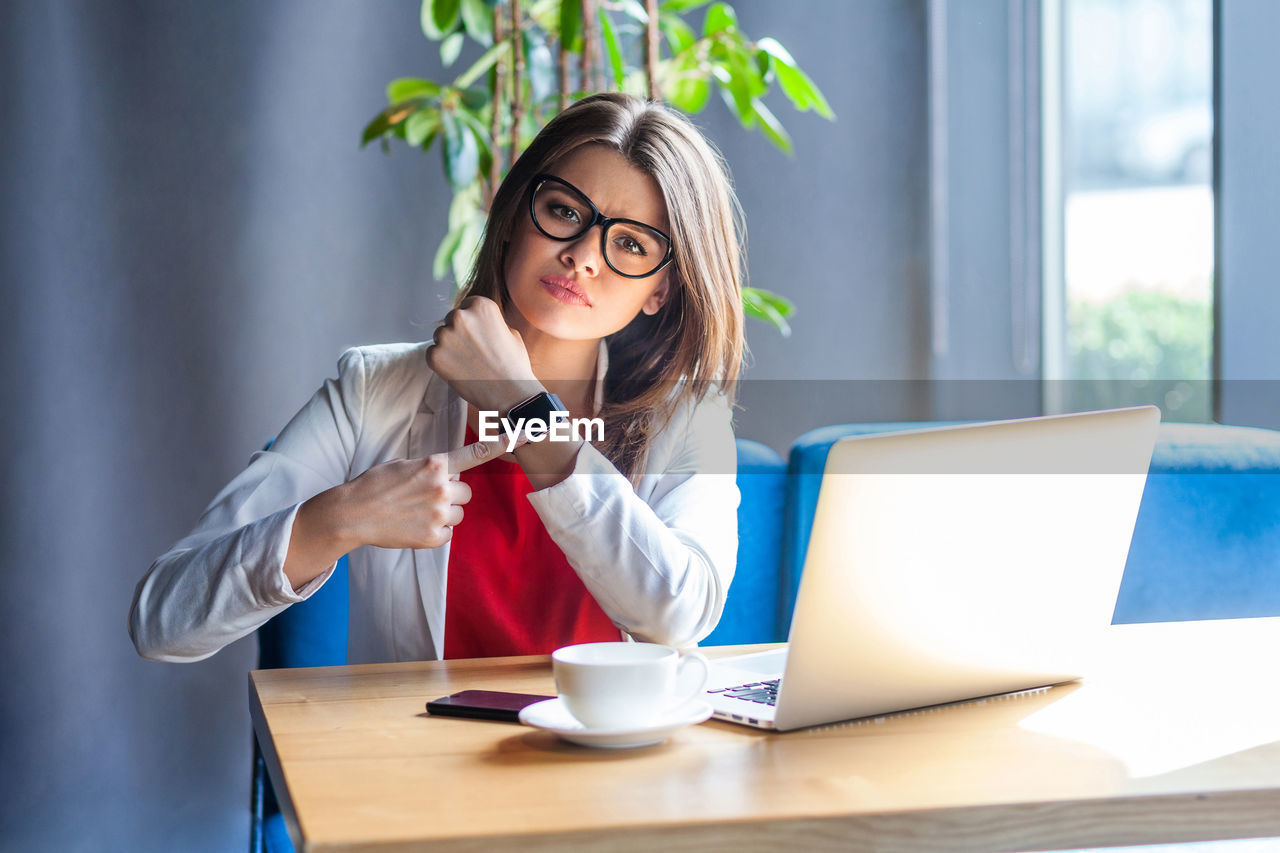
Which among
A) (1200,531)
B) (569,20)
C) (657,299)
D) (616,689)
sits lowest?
(1200,531)

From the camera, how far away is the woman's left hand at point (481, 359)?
1.16 m

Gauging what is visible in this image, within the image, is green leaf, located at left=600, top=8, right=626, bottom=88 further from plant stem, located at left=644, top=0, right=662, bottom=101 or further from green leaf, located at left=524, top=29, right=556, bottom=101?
green leaf, located at left=524, top=29, right=556, bottom=101

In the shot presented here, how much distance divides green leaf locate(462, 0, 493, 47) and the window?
157 cm

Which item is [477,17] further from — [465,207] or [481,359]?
[481,359]

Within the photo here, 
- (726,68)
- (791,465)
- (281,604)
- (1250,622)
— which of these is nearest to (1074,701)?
(1250,622)

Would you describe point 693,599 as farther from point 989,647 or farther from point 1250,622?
point 1250,622

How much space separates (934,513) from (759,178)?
2.34 m

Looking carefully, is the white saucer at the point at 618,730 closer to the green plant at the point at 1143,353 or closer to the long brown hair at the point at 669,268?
the long brown hair at the point at 669,268

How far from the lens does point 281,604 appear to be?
999 mm

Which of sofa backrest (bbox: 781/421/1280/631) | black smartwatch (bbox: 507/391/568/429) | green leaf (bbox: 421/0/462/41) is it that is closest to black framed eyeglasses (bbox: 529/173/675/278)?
black smartwatch (bbox: 507/391/568/429)

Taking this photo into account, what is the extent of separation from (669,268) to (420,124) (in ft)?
3.35

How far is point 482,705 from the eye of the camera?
814mm

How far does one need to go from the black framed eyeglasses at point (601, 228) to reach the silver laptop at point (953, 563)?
59 cm

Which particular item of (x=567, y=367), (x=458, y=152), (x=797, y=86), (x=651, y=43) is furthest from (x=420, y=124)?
(x=567, y=367)
